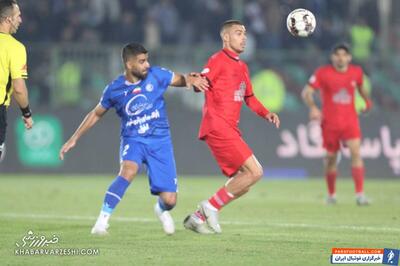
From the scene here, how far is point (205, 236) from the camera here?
12.0 meters

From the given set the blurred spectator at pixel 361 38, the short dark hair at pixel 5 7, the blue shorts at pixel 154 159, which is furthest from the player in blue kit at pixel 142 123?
the blurred spectator at pixel 361 38

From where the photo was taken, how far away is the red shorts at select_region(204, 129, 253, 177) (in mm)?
12461

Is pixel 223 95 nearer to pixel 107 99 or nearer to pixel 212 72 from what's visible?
pixel 212 72

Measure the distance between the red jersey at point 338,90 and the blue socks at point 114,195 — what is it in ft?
22.2

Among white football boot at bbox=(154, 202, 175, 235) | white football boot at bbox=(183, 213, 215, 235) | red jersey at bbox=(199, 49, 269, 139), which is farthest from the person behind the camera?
red jersey at bbox=(199, 49, 269, 139)

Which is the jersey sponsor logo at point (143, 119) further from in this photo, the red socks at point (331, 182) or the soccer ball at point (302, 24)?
the red socks at point (331, 182)

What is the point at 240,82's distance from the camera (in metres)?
12.7

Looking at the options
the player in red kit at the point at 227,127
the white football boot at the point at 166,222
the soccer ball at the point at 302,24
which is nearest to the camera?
the white football boot at the point at 166,222

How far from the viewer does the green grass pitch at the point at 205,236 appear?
1016 centimetres

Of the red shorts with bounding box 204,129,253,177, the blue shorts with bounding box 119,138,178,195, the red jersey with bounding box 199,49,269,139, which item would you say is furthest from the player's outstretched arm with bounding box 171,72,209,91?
the red shorts with bounding box 204,129,253,177

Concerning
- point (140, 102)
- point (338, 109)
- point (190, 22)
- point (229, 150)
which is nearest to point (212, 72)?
point (229, 150)

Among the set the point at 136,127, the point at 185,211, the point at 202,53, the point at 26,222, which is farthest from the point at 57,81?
the point at 136,127

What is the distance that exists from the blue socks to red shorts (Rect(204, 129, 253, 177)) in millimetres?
1274

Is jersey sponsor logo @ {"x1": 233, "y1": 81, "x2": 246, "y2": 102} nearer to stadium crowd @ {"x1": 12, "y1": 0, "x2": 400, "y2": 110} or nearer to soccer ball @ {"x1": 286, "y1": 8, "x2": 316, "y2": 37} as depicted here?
soccer ball @ {"x1": 286, "y1": 8, "x2": 316, "y2": 37}
